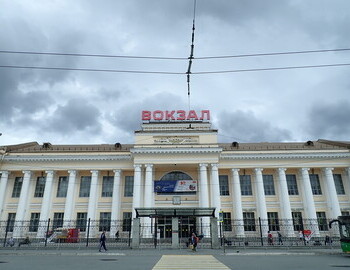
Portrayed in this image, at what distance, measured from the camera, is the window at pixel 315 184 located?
114 ft

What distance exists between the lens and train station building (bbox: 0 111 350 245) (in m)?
32.5

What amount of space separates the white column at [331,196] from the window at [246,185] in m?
9.64

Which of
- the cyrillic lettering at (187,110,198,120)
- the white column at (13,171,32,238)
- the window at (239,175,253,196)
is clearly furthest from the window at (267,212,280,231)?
the white column at (13,171,32,238)

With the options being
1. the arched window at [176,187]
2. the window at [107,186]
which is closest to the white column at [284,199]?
the arched window at [176,187]

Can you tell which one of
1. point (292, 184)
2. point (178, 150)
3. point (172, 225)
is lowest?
point (172, 225)

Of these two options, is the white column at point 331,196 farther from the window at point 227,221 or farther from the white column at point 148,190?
the white column at point 148,190

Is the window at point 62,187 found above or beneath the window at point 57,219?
above

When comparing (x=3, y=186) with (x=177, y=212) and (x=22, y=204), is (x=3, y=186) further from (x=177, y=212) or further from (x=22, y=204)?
(x=177, y=212)

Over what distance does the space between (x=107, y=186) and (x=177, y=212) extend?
1501cm

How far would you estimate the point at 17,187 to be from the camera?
35.4 metres

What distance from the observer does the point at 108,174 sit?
35656 millimetres

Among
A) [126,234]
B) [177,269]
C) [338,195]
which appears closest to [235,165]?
[338,195]

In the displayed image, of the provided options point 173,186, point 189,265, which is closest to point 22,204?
point 173,186

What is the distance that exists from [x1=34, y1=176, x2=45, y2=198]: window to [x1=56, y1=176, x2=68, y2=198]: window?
209 centimetres
